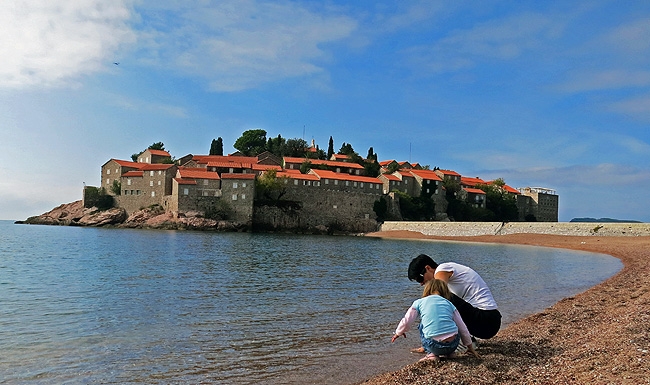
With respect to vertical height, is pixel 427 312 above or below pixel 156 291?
above

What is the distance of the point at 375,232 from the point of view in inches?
3061

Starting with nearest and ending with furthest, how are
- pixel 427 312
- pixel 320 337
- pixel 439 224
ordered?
pixel 427 312 < pixel 320 337 < pixel 439 224

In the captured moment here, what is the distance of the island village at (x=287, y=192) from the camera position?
73125 mm

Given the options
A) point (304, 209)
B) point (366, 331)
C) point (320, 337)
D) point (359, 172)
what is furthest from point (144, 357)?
point (359, 172)

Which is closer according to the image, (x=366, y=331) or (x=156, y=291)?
(x=366, y=331)

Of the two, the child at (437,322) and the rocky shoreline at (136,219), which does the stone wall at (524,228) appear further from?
the child at (437,322)

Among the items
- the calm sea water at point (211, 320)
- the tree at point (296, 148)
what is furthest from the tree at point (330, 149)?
the calm sea water at point (211, 320)

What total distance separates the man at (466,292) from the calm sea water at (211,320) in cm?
143

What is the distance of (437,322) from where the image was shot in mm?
6258

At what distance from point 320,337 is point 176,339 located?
2.69 m

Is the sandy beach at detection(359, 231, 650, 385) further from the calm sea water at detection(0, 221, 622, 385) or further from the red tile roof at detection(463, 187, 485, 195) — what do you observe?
the red tile roof at detection(463, 187, 485, 195)

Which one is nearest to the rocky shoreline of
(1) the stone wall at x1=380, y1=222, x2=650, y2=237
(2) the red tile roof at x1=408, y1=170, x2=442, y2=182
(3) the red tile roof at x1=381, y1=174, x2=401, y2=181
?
(1) the stone wall at x1=380, y1=222, x2=650, y2=237

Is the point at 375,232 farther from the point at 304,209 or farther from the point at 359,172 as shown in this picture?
the point at 359,172

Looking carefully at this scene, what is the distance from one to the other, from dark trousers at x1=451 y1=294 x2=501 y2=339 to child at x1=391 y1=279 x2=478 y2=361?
397 millimetres
